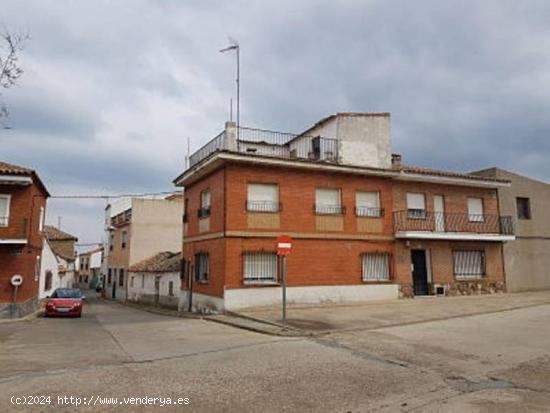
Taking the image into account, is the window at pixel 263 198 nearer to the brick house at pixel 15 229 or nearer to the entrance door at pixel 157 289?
the brick house at pixel 15 229

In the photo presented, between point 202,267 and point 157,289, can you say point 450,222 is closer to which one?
point 202,267

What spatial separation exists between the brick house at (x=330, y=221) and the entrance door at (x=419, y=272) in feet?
0.16

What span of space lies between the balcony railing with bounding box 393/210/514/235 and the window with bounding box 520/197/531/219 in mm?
1574

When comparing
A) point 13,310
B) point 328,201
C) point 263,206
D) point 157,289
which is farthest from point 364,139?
point 13,310

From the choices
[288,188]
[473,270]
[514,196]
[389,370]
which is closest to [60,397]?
[389,370]

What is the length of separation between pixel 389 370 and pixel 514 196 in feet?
66.0

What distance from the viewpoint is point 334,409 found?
19.3 feet

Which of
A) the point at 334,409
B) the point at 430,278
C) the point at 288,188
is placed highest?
the point at 288,188

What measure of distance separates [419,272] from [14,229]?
18.6 meters

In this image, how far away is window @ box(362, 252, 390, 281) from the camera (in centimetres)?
2067

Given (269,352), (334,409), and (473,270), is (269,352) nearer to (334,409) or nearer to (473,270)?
(334,409)

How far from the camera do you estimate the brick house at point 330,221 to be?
60.5 feet

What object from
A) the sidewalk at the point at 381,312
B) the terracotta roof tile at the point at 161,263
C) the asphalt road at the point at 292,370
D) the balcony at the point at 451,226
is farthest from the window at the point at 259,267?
the terracotta roof tile at the point at 161,263

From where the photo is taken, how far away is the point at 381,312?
1630cm
